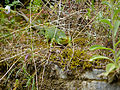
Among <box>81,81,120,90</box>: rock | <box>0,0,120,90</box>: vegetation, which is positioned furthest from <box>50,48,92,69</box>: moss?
<box>81,81,120,90</box>: rock

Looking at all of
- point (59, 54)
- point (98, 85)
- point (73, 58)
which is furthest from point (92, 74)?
point (59, 54)

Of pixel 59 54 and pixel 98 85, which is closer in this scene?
pixel 98 85

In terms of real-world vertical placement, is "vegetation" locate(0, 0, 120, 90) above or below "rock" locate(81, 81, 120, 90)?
above

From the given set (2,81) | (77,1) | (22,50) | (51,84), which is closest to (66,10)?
(77,1)

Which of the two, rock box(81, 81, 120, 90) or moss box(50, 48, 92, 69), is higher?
moss box(50, 48, 92, 69)

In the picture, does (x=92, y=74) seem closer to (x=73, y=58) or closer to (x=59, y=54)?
(x=73, y=58)

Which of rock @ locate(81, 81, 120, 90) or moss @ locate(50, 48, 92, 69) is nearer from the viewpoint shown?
rock @ locate(81, 81, 120, 90)

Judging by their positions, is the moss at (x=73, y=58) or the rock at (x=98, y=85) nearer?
the rock at (x=98, y=85)

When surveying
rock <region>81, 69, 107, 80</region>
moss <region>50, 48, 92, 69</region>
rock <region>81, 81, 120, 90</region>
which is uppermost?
moss <region>50, 48, 92, 69</region>

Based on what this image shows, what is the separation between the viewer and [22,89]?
126 cm

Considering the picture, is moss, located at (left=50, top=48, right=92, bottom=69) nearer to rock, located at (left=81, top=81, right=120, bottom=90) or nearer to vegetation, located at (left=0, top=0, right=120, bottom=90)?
vegetation, located at (left=0, top=0, right=120, bottom=90)

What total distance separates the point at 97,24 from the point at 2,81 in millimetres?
1011

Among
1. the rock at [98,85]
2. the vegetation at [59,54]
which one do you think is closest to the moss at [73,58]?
the vegetation at [59,54]

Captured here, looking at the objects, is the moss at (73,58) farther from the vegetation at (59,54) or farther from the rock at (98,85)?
the rock at (98,85)
